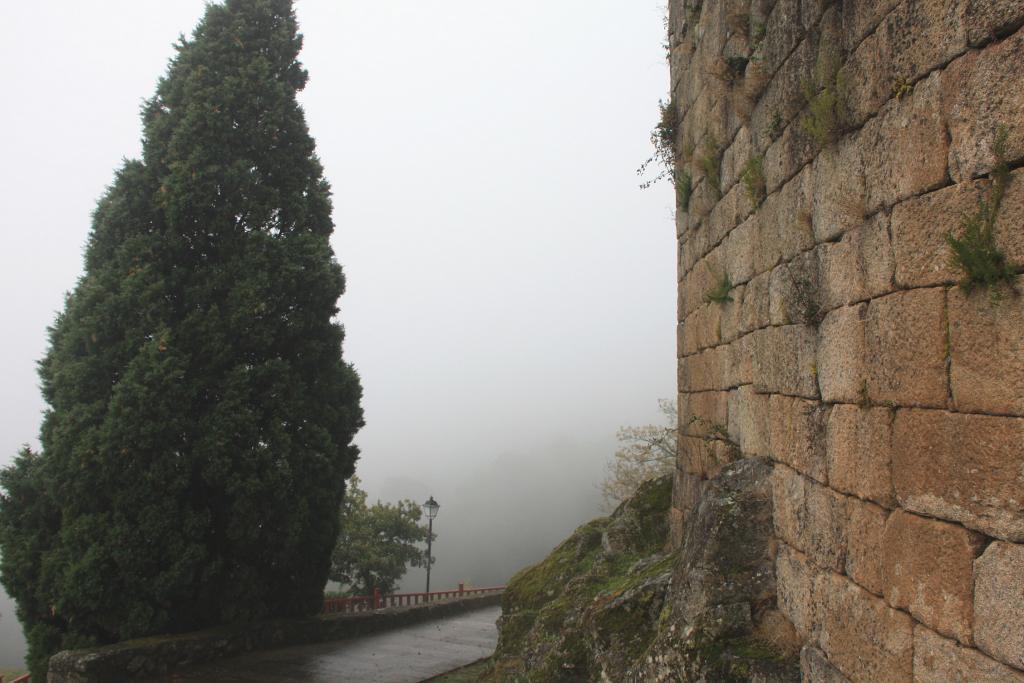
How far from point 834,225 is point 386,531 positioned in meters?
25.0

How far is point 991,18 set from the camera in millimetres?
2072

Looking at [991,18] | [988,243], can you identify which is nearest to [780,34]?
[991,18]

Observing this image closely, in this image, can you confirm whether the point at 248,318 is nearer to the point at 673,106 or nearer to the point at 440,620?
the point at 673,106

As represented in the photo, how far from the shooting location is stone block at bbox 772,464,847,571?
2.94m

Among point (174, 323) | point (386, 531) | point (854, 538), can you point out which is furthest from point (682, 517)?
point (386, 531)

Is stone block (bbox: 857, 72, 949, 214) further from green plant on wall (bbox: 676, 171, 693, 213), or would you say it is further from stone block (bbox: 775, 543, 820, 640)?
green plant on wall (bbox: 676, 171, 693, 213)

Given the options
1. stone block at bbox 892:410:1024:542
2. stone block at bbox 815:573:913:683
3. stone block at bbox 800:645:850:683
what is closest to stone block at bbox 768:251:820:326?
stone block at bbox 892:410:1024:542

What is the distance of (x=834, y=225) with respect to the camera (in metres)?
3.05

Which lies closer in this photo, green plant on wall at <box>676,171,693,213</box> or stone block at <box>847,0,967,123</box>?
stone block at <box>847,0,967,123</box>

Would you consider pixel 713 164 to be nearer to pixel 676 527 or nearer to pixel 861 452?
pixel 861 452

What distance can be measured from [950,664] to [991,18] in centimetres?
185

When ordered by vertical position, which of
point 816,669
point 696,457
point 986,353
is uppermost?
point 986,353

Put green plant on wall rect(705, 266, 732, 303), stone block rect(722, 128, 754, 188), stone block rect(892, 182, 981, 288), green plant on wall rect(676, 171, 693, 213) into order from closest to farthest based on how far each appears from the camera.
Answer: stone block rect(892, 182, 981, 288) < stone block rect(722, 128, 754, 188) < green plant on wall rect(705, 266, 732, 303) < green plant on wall rect(676, 171, 693, 213)

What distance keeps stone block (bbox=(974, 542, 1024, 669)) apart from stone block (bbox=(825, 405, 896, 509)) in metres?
0.50
